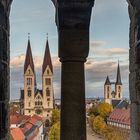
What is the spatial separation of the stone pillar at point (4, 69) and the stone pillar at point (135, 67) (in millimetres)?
1059

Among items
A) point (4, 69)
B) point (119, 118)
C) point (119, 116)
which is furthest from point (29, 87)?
point (4, 69)

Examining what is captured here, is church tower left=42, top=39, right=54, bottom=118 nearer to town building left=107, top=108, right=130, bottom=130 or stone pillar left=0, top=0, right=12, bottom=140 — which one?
town building left=107, top=108, right=130, bottom=130

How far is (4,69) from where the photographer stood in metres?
3.63

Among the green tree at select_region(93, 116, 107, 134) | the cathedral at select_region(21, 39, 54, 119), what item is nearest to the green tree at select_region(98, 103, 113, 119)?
the cathedral at select_region(21, 39, 54, 119)

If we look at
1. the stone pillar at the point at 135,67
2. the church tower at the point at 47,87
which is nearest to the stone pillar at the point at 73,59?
the stone pillar at the point at 135,67

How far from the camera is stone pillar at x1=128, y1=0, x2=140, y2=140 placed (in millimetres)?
3490

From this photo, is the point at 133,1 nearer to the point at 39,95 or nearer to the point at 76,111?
the point at 76,111

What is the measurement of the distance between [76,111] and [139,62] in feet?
2.08

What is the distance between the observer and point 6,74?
3.73m

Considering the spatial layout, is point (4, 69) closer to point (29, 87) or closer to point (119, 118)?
point (119, 118)

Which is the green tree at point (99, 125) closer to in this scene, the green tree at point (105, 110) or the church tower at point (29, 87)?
the green tree at point (105, 110)

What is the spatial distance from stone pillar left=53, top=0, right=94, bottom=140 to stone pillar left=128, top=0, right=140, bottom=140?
1.31 feet

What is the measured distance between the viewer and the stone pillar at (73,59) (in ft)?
11.0

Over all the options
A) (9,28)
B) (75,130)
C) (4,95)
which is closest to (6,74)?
(4,95)
